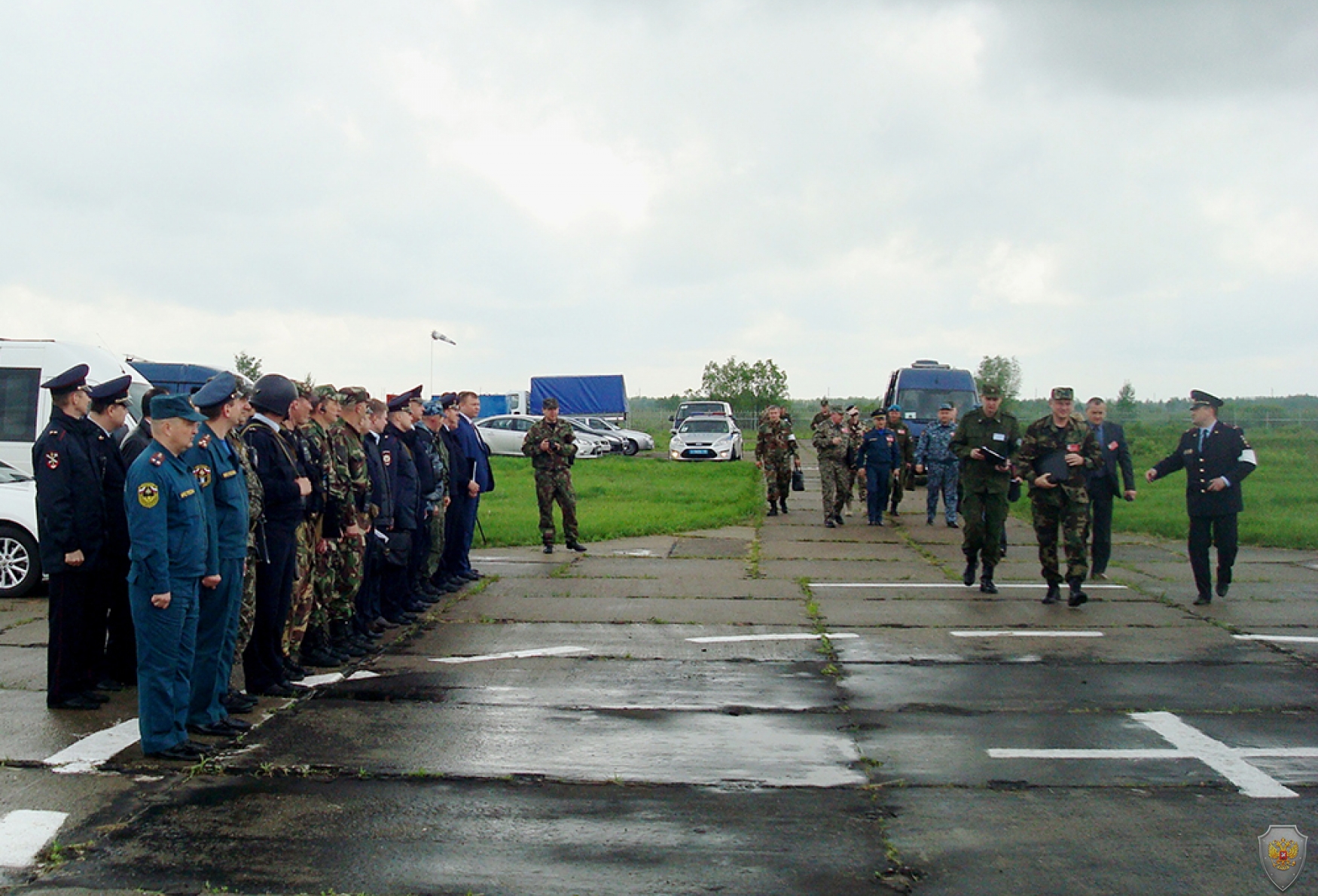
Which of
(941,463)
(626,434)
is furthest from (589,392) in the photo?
(941,463)

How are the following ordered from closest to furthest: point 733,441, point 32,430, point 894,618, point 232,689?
point 232,689, point 894,618, point 32,430, point 733,441

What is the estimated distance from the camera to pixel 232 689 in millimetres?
6652

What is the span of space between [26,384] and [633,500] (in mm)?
10995

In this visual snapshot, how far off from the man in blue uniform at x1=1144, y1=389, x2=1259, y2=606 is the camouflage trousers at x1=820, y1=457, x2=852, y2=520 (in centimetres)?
684

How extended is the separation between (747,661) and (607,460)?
26383mm

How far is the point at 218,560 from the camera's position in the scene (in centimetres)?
581

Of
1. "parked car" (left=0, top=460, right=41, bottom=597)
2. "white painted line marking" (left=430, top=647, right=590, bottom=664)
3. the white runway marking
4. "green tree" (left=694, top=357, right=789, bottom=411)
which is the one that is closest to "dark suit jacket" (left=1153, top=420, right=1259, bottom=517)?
the white runway marking

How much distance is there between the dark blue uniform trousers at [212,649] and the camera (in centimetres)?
592

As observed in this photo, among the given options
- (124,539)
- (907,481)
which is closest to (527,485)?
(907,481)

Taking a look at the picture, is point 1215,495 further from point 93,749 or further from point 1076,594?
point 93,749

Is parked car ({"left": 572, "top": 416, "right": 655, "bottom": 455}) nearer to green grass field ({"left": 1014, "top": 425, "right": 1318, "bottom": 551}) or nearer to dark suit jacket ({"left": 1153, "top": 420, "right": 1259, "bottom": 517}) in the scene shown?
green grass field ({"left": 1014, "top": 425, "right": 1318, "bottom": 551})

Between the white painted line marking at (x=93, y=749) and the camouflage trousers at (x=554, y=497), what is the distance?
731 centimetres

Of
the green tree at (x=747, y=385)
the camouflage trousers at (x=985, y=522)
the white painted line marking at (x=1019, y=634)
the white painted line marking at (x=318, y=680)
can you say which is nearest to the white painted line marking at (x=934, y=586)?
the camouflage trousers at (x=985, y=522)

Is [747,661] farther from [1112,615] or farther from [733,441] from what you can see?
[733,441]
